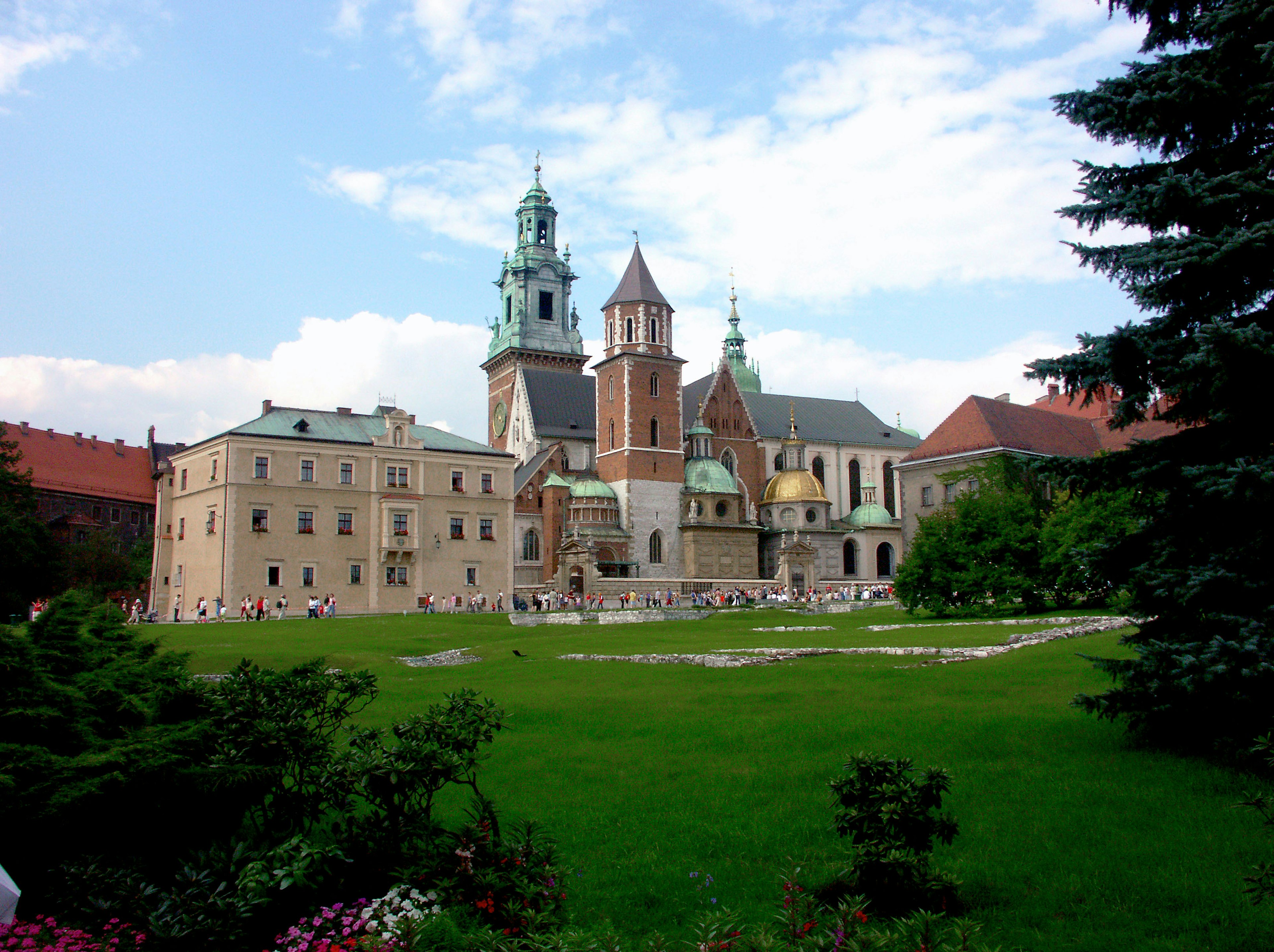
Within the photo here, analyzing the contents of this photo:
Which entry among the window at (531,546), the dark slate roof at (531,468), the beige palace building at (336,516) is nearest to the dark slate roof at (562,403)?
the dark slate roof at (531,468)

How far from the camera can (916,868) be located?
278 inches

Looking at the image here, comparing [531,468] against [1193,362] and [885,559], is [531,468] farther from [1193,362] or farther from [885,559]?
[1193,362]

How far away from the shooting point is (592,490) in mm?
72688

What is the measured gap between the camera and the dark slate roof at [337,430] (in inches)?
2099

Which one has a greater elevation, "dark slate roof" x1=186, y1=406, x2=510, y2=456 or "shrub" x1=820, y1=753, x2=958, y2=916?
"dark slate roof" x1=186, y1=406, x2=510, y2=456

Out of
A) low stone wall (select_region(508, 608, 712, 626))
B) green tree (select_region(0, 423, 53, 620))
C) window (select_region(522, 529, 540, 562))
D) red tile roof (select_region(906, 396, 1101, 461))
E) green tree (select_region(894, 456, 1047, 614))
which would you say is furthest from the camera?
A: window (select_region(522, 529, 540, 562))

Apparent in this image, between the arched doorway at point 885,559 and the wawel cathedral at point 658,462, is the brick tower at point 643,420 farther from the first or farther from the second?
the arched doorway at point 885,559

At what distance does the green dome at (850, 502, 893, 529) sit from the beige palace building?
35748 millimetres

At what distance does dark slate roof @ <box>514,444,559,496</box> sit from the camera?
7612 cm

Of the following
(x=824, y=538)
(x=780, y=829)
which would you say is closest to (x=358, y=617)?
(x=780, y=829)

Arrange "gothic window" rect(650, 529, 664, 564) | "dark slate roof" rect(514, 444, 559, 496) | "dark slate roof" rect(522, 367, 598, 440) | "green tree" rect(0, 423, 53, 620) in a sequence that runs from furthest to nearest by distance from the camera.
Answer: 1. "dark slate roof" rect(522, 367, 598, 440)
2. "dark slate roof" rect(514, 444, 559, 496)
3. "gothic window" rect(650, 529, 664, 564)
4. "green tree" rect(0, 423, 53, 620)

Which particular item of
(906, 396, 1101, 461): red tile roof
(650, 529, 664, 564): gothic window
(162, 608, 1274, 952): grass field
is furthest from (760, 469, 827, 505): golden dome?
(162, 608, 1274, 952): grass field

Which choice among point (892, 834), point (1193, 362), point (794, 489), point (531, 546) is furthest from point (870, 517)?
point (892, 834)

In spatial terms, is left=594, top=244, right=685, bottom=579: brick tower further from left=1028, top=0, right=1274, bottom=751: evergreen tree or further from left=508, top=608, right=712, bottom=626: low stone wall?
left=1028, top=0, right=1274, bottom=751: evergreen tree
